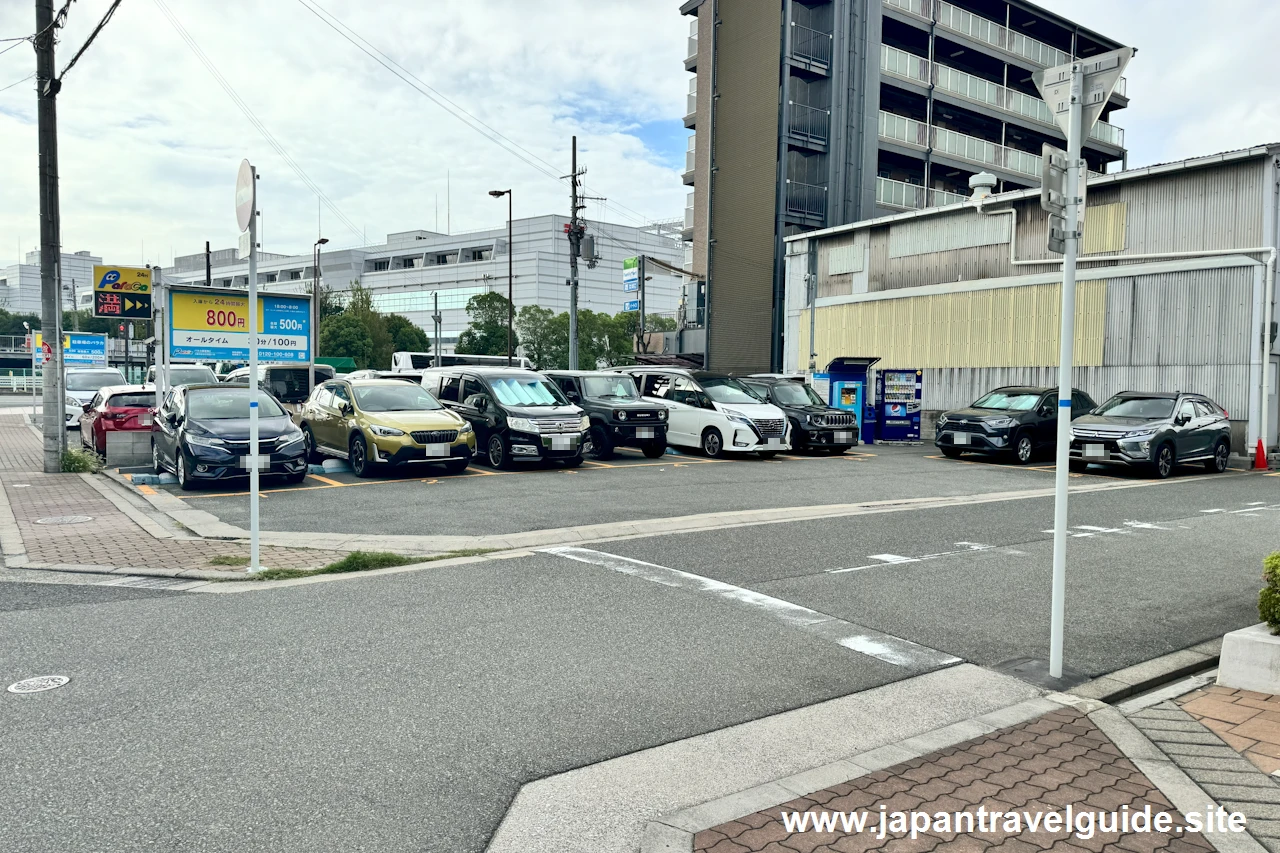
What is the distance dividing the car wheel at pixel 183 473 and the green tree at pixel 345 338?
51453 millimetres

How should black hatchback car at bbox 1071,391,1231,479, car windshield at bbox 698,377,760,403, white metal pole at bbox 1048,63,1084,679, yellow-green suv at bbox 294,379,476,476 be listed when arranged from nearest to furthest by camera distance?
white metal pole at bbox 1048,63,1084,679
yellow-green suv at bbox 294,379,476,476
black hatchback car at bbox 1071,391,1231,479
car windshield at bbox 698,377,760,403

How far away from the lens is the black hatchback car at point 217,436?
13.3m

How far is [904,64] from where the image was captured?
120 feet

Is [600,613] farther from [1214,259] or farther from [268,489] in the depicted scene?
[1214,259]

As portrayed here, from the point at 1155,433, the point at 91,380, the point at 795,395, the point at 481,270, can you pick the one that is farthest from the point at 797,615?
the point at 481,270

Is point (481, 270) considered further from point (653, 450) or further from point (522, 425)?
point (522, 425)

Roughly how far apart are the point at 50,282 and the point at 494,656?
45.9ft

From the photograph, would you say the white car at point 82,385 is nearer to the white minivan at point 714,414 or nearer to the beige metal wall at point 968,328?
the white minivan at point 714,414

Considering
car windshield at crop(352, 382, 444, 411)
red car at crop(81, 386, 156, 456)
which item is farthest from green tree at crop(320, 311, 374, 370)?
car windshield at crop(352, 382, 444, 411)

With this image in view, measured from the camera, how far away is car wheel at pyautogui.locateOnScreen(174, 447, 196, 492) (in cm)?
1349

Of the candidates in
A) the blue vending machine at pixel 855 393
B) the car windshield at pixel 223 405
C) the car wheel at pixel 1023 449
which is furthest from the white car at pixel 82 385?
the car wheel at pixel 1023 449

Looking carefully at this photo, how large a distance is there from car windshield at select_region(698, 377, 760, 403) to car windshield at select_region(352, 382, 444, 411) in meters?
6.38

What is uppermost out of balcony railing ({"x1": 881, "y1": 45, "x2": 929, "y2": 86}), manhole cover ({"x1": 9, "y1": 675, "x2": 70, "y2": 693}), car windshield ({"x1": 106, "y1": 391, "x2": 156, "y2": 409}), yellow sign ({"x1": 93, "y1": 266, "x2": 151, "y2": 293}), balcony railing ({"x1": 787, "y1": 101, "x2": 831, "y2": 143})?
balcony railing ({"x1": 881, "y1": 45, "x2": 929, "y2": 86})

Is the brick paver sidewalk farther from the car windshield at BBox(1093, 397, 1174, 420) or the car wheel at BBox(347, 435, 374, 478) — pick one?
the car windshield at BBox(1093, 397, 1174, 420)
